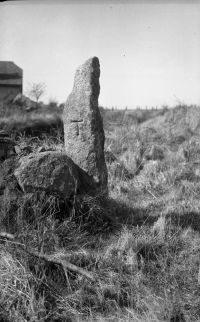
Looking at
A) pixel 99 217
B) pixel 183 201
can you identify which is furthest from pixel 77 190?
pixel 183 201

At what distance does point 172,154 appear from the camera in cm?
1070

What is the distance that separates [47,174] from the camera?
5.29 meters

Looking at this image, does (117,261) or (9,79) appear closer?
(117,261)

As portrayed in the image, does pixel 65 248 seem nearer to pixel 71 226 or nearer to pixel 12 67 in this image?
pixel 71 226

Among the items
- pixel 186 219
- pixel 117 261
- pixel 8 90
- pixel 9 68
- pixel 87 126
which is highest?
pixel 9 68

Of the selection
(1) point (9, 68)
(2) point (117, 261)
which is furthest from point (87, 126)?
(1) point (9, 68)

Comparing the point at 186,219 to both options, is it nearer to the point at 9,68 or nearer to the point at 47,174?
the point at 47,174

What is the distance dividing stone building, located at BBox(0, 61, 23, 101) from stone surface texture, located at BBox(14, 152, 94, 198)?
44.1 feet

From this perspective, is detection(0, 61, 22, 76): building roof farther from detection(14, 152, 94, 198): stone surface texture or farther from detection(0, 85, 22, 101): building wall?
detection(14, 152, 94, 198): stone surface texture

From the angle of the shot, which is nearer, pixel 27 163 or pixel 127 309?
pixel 127 309

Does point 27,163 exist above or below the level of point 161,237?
above

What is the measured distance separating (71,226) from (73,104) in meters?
1.93

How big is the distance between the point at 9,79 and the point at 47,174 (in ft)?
56.8

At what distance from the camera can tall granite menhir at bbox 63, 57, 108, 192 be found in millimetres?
6086
